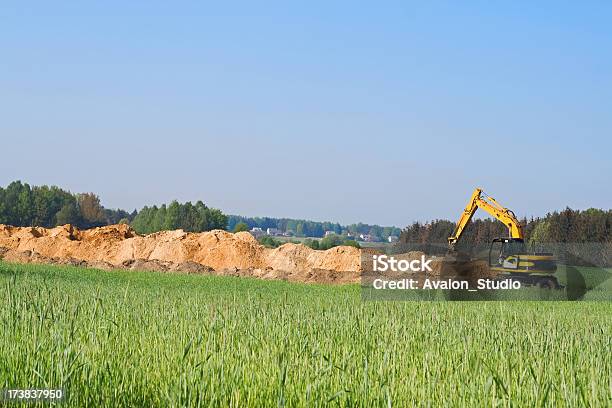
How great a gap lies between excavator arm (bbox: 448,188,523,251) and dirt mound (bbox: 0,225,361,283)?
6057mm

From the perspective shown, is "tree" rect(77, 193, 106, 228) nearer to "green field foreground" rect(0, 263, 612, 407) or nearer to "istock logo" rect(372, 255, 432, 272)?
"istock logo" rect(372, 255, 432, 272)

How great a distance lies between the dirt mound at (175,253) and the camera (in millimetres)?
27625

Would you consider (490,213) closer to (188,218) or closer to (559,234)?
(559,234)

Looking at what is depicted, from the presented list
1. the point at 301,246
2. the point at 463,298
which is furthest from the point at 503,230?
the point at 463,298

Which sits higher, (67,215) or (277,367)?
(67,215)

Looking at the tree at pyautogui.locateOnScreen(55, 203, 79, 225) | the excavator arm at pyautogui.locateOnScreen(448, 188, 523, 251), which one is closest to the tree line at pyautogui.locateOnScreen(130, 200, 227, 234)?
the tree at pyautogui.locateOnScreen(55, 203, 79, 225)

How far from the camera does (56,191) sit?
66562mm

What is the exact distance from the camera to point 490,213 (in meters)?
19.8

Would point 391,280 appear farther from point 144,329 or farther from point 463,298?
point 144,329

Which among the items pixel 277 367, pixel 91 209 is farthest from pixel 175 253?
pixel 91 209

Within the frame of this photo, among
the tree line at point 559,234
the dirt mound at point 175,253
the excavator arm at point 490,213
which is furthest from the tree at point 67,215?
the excavator arm at point 490,213

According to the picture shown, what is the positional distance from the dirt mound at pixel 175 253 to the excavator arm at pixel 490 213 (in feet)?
19.9

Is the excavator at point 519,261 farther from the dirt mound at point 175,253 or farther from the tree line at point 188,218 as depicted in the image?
the tree line at point 188,218

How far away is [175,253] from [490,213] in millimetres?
17196
